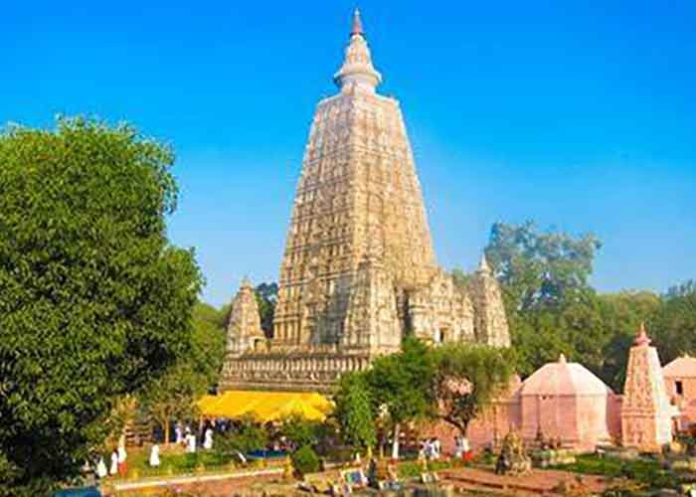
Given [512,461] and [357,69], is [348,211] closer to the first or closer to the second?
[357,69]

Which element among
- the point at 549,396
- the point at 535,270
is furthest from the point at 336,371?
the point at 535,270

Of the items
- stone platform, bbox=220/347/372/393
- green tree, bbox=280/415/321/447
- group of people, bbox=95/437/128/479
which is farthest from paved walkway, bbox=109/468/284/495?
stone platform, bbox=220/347/372/393

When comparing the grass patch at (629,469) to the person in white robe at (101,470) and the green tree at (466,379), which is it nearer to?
the green tree at (466,379)

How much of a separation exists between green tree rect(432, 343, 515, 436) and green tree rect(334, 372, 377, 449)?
3963 millimetres

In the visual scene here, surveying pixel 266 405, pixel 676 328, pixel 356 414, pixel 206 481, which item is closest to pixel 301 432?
pixel 356 414

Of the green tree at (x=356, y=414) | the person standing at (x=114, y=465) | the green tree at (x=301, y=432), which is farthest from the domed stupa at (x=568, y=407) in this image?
the person standing at (x=114, y=465)

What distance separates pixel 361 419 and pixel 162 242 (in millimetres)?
18101

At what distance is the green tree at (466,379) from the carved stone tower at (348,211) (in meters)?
16.8

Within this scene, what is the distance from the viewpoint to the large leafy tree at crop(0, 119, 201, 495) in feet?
48.9

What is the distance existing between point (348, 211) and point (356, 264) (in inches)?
164

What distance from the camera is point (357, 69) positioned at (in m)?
62.9

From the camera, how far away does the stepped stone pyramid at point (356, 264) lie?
2034 inches

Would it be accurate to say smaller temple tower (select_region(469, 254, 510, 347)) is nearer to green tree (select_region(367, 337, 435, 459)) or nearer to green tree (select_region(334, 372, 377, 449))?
green tree (select_region(367, 337, 435, 459))

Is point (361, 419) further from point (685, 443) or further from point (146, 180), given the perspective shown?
point (146, 180)
